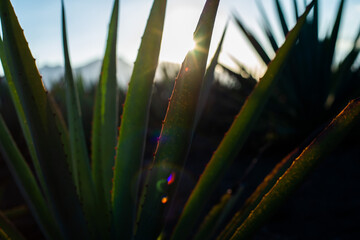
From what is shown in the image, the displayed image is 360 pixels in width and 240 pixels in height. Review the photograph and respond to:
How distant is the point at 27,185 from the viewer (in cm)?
72

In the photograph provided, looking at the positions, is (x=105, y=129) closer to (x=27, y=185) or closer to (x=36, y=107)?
(x=27, y=185)

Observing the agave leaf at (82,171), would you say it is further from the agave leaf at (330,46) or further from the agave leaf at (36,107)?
the agave leaf at (330,46)

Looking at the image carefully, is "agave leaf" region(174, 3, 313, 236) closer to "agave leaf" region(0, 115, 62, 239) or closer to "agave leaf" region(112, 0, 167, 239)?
"agave leaf" region(112, 0, 167, 239)

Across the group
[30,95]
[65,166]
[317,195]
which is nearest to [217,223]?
[65,166]

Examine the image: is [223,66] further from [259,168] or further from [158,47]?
[158,47]

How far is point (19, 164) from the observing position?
2.39ft

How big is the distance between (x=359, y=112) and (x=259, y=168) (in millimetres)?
2072

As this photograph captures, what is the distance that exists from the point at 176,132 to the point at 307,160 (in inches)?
8.4

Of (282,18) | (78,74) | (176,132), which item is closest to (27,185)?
(176,132)

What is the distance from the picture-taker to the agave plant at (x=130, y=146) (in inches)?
19.8

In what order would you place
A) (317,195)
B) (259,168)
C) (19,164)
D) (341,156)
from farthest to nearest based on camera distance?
(259,168) → (341,156) → (317,195) → (19,164)

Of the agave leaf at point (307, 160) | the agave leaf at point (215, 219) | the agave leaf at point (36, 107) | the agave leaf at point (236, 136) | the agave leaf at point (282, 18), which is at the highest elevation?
the agave leaf at point (282, 18)

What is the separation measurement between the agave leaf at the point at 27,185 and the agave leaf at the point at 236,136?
0.30 metres

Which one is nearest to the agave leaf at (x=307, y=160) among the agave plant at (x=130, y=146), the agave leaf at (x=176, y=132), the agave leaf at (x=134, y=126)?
the agave plant at (x=130, y=146)
